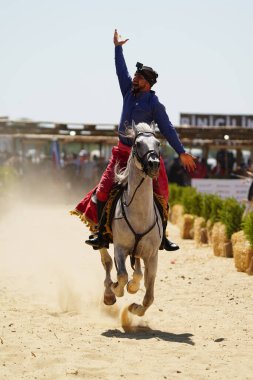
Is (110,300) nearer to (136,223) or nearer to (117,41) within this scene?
(136,223)

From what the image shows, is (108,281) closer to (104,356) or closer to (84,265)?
(104,356)

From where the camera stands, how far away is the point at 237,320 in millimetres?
9250

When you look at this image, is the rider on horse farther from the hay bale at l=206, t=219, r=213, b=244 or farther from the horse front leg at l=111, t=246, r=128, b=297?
the hay bale at l=206, t=219, r=213, b=244

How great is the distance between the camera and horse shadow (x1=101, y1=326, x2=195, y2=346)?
822 centimetres

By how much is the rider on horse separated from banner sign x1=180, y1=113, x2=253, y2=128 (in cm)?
2706

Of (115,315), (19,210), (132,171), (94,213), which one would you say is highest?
(132,171)

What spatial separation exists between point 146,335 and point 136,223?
1114 mm

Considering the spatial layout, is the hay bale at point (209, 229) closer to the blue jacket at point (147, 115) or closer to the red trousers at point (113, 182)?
the red trousers at point (113, 182)

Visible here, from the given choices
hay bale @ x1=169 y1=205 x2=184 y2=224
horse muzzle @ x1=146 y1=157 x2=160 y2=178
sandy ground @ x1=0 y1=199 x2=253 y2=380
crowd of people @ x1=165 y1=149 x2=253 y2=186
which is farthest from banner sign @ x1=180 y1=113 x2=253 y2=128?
horse muzzle @ x1=146 y1=157 x2=160 y2=178

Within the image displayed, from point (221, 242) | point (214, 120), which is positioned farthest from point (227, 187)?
point (214, 120)

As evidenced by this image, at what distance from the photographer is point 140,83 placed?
8.98 meters

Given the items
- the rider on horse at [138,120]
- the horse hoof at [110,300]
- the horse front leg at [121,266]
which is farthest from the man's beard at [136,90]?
the horse hoof at [110,300]

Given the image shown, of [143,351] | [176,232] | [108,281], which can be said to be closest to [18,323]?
[108,281]

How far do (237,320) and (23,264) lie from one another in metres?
5.98
